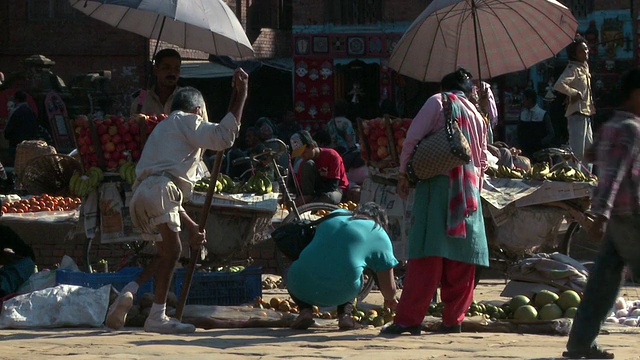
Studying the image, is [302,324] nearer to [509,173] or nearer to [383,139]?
[383,139]

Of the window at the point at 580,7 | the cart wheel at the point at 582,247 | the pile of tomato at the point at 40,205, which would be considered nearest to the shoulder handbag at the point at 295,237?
the cart wheel at the point at 582,247

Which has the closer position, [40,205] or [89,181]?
[89,181]

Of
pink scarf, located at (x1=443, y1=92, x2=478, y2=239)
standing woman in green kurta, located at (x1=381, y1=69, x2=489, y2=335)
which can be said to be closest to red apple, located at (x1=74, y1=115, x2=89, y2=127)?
standing woman in green kurta, located at (x1=381, y1=69, x2=489, y2=335)

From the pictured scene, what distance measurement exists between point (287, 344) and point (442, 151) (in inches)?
60.6

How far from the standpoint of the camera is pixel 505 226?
10.4 metres

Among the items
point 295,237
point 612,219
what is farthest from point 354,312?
point 612,219

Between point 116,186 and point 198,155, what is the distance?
1.69 metres

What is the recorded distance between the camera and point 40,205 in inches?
599

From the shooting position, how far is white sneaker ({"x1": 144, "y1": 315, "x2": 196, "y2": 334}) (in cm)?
878

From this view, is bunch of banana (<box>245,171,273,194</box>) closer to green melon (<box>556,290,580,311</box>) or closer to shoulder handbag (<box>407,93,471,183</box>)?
shoulder handbag (<box>407,93,471,183</box>)

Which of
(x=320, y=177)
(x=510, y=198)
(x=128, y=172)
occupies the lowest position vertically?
(x=320, y=177)

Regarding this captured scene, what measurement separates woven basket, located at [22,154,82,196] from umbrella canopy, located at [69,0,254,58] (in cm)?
125

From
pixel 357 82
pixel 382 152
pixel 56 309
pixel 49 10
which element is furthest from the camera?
pixel 49 10

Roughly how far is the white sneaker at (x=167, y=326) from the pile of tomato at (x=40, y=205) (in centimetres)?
614
